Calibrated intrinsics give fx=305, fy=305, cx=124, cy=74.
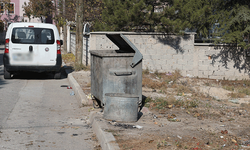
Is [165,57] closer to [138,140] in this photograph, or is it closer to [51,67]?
[51,67]

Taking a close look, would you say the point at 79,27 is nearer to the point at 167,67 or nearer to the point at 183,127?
the point at 167,67

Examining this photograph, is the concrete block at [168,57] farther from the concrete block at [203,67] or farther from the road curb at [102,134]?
the road curb at [102,134]

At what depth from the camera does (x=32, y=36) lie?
420 inches

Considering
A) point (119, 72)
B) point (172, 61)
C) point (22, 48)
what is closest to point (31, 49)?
point (22, 48)

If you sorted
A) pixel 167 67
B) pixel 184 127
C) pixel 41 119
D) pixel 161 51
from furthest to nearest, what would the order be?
pixel 167 67, pixel 161 51, pixel 41 119, pixel 184 127

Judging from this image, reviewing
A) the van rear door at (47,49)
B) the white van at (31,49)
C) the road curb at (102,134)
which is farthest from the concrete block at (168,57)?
the road curb at (102,134)

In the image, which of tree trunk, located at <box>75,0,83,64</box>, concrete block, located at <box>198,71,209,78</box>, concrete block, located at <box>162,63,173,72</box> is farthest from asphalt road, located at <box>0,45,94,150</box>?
concrete block, located at <box>198,71,209,78</box>


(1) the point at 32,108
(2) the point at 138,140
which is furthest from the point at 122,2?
(2) the point at 138,140

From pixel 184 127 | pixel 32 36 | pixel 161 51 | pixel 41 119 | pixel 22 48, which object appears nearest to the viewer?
pixel 184 127

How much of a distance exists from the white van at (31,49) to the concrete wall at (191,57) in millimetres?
3720

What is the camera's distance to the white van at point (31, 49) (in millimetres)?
10484

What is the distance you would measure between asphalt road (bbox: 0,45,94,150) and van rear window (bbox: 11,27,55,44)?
5.05 feet

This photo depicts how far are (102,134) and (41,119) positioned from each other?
2017 mm

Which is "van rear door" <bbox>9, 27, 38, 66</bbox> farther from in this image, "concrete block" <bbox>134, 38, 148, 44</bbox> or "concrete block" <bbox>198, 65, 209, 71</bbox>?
"concrete block" <bbox>198, 65, 209, 71</bbox>
